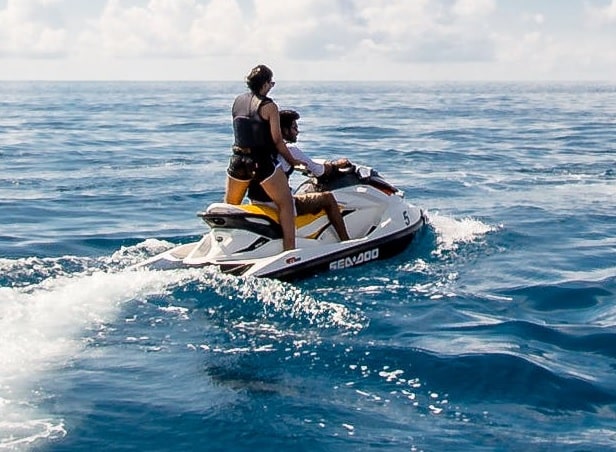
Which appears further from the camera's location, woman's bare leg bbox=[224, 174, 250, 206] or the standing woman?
woman's bare leg bbox=[224, 174, 250, 206]

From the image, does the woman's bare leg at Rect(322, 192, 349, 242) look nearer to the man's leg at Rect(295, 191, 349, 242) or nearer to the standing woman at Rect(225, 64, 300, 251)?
the man's leg at Rect(295, 191, 349, 242)

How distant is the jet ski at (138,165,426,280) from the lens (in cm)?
1037

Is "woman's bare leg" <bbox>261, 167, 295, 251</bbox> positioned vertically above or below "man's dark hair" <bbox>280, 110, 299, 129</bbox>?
below

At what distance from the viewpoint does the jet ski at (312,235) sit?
10.4m

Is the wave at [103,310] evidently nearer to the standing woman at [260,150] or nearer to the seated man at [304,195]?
the standing woman at [260,150]

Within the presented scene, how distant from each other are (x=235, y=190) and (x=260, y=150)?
0.70 meters

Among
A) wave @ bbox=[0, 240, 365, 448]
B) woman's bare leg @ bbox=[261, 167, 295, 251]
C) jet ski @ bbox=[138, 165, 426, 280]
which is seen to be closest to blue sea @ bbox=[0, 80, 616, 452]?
wave @ bbox=[0, 240, 365, 448]

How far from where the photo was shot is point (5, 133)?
3522 centimetres

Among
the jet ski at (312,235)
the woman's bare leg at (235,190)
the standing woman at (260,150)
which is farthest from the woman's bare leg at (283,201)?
the woman's bare leg at (235,190)

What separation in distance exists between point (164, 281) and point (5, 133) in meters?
27.4

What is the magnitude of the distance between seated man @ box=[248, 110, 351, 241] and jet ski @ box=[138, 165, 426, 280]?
115mm

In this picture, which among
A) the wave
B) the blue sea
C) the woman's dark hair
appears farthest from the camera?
the woman's dark hair

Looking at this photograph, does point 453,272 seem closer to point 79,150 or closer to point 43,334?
point 43,334

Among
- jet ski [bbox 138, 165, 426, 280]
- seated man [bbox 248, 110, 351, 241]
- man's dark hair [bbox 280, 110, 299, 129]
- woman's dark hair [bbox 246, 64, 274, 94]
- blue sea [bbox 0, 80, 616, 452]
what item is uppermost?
woman's dark hair [bbox 246, 64, 274, 94]
